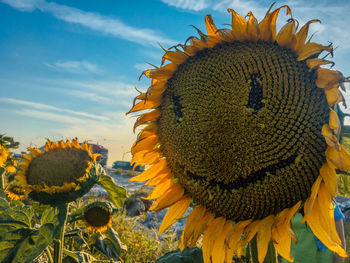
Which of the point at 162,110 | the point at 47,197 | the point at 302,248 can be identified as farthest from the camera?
the point at 302,248

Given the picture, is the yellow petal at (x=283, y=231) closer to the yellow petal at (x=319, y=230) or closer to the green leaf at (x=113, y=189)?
the yellow petal at (x=319, y=230)

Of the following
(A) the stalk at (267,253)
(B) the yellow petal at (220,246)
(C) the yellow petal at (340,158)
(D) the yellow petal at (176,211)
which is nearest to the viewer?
(C) the yellow petal at (340,158)

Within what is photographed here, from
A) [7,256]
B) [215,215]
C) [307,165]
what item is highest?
[307,165]

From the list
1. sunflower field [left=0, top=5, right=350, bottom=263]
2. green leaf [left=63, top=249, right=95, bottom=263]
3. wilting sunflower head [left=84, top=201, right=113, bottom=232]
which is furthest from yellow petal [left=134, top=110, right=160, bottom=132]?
wilting sunflower head [left=84, top=201, right=113, bottom=232]

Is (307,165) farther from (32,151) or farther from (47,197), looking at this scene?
(32,151)

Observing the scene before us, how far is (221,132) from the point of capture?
54.6 inches

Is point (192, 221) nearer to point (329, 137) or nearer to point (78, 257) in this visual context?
point (329, 137)

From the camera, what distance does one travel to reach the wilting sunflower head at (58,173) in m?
1.96

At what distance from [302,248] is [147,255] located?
2.14 m

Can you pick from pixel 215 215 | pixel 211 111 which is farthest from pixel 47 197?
pixel 211 111

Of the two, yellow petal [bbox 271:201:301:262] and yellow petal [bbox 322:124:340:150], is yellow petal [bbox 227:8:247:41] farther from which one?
yellow petal [bbox 271:201:301:262]

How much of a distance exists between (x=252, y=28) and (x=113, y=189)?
58.7 inches

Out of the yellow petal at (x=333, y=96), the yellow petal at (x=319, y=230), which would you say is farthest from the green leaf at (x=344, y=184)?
the yellow petal at (x=333, y=96)

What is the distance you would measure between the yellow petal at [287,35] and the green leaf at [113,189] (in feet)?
4.72
